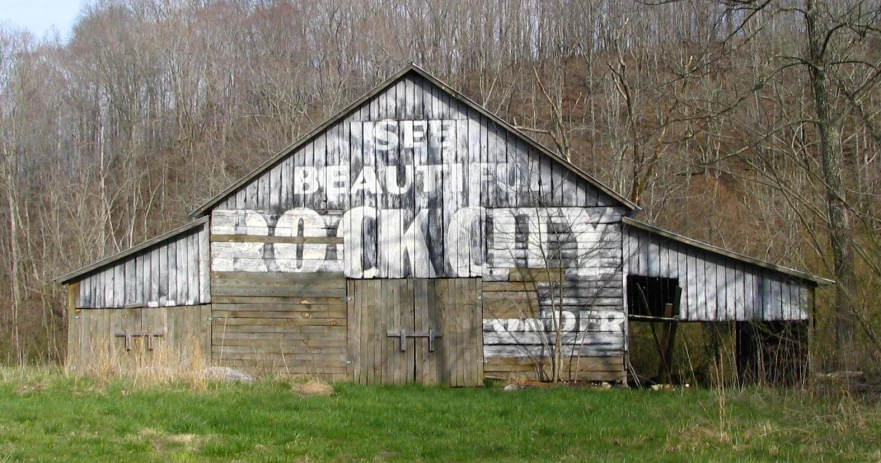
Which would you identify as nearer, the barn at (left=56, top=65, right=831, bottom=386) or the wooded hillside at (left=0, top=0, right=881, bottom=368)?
the barn at (left=56, top=65, right=831, bottom=386)

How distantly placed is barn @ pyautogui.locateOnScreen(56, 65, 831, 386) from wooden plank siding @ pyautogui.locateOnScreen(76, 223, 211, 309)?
0.03m

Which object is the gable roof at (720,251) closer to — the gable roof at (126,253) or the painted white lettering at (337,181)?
the painted white lettering at (337,181)

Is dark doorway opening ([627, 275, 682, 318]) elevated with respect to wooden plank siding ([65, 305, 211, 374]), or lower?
elevated

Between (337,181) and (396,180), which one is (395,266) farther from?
(337,181)

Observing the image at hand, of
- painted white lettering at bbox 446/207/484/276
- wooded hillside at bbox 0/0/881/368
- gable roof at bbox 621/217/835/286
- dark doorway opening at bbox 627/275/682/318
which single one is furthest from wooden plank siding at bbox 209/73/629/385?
wooded hillside at bbox 0/0/881/368

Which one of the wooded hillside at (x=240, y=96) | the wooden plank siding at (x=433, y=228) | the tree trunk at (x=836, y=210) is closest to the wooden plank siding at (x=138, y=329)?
the wooden plank siding at (x=433, y=228)

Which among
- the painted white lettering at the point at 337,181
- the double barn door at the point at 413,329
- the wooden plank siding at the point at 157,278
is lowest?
the double barn door at the point at 413,329

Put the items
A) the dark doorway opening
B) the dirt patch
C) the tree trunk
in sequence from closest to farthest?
the tree trunk
the dirt patch
the dark doorway opening

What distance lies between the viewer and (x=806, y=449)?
905cm

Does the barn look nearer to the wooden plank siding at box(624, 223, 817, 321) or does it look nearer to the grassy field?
the wooden plank siding at box(624, 223, 817, 321)

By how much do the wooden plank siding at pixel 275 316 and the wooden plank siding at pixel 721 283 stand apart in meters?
5.94

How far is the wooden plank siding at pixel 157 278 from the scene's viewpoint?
704 inches

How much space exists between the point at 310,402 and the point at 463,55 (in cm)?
3583

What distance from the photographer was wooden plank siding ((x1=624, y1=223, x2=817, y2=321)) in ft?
55.7
